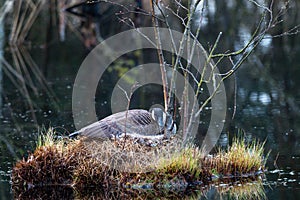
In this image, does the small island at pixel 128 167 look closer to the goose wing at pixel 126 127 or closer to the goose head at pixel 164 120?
the goose head at pixel 164 120

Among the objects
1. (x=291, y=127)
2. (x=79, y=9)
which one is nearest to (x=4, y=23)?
(x=79, y=9)

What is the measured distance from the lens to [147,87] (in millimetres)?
13398

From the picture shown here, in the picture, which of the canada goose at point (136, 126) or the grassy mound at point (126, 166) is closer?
the grassy mound at point (126, 166)

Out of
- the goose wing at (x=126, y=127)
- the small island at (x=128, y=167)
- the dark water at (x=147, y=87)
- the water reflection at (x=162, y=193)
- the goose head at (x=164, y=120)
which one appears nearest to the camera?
the water reflection at (x=162, y=193)

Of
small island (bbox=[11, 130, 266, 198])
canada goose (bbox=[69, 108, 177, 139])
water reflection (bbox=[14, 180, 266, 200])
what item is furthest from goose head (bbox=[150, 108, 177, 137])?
water reflection (bbox=[14, 180, 266, 200])

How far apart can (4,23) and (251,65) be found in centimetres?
871

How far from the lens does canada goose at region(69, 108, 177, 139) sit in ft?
28.5

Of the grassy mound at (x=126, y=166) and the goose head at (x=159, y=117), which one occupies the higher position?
the goose head at (x=159, y=117)

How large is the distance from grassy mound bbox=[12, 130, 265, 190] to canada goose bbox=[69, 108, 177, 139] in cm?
52

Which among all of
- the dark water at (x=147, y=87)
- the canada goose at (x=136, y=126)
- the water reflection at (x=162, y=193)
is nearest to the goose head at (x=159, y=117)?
the canada goose at (x=136, y=126)

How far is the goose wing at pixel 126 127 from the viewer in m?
8.78

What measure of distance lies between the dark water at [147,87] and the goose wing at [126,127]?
1.59 feet

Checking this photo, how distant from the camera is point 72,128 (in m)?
10.5

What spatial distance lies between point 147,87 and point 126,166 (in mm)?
5761
